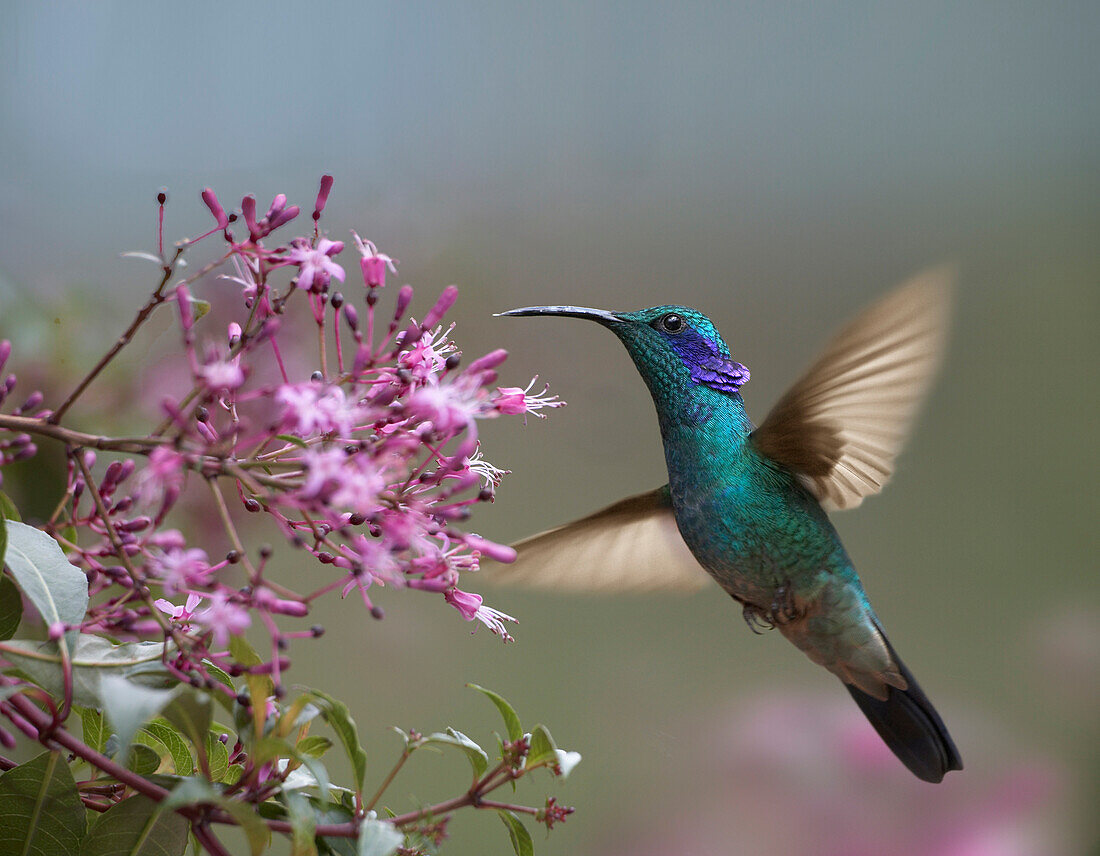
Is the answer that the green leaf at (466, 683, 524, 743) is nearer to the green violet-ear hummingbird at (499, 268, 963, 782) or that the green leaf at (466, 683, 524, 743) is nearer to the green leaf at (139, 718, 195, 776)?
the green leaf at (139, 718, 195, 776)

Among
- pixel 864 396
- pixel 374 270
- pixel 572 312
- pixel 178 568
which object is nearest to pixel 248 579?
pixel 178 568

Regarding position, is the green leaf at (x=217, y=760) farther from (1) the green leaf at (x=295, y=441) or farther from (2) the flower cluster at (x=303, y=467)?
(1) the green leaf at (x=295, y=441)

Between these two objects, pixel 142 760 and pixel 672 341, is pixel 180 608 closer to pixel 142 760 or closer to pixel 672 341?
pixel 142 760

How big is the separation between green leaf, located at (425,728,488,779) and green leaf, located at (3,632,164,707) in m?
0.13

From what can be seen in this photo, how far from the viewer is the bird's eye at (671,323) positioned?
0.76 m

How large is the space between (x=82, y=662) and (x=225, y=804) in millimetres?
98

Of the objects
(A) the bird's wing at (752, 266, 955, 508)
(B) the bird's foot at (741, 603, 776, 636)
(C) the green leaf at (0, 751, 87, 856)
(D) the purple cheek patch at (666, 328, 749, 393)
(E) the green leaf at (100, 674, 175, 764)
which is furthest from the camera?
(B) the bird's foot at (741, 603, 776, 636)

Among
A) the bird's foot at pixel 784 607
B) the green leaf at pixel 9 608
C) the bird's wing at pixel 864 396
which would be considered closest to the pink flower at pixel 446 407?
the green leaf at pixel 9 608

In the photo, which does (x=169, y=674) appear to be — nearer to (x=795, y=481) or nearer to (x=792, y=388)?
(x=792, y=388)

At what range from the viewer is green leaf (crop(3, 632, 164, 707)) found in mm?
406

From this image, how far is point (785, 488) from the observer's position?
0.84 metres

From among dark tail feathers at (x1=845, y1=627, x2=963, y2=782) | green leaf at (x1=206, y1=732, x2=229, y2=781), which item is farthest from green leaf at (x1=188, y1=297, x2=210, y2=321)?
dark tail feathers at (x1=845, y1=627, x2=963, y2=782)

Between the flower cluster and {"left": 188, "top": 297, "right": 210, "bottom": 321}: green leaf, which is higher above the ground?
{"left": 188, "top": 297, "right": 210, "bottom": 321}: green leaf

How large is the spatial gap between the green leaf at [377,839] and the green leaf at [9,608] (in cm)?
20
